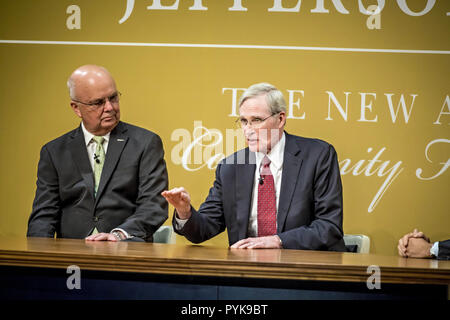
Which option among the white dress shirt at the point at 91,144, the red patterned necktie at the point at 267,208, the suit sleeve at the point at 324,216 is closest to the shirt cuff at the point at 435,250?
the suit sleeve at the point at 324,216

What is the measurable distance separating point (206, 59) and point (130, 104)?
2.01 ft

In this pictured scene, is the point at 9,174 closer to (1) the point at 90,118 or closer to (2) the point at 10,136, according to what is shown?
(2) the point at 10,136

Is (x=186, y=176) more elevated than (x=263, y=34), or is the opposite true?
(x=263, y=34)

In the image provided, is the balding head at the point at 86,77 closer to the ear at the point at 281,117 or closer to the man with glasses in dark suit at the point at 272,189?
the man with glasses in dark suit at the point at 272,189

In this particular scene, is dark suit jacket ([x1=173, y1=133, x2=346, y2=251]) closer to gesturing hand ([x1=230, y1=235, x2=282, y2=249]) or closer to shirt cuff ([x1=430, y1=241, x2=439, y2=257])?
gesturing hand ([x1=230, y1=235, x2=282, y2=249])

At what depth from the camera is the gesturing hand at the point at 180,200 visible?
2.34 meters

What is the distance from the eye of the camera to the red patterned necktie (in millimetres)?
2820

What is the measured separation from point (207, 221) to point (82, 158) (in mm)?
794

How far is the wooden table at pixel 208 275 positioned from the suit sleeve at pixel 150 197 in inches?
26.4

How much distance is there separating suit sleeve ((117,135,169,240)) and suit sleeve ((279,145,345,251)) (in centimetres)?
70

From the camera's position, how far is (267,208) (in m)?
2.83

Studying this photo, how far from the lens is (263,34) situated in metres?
3.90
